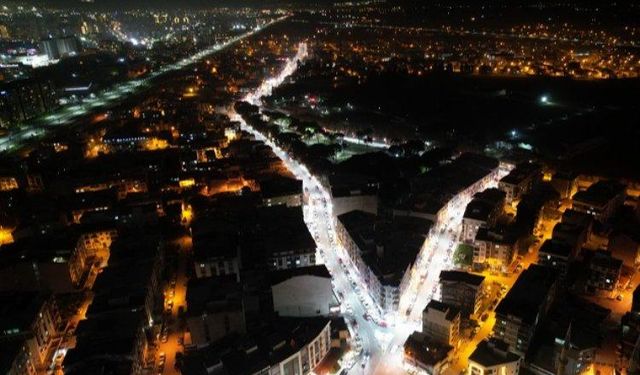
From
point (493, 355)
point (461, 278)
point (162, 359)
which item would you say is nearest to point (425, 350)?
point (493, 355)

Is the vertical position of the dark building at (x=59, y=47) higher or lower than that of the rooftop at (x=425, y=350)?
higher

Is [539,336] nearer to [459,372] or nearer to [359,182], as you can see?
[459,372]

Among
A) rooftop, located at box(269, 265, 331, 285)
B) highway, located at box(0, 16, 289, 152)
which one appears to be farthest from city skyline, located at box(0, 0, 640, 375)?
highway, located at box(0, 16, 289, 152)

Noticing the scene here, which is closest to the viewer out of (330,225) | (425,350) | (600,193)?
(425,350)

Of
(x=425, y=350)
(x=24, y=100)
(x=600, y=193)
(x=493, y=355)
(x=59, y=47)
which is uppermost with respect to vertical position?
(x=59, y=47)

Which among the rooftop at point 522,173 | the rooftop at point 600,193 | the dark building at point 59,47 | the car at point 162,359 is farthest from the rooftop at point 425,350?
the dark building at point 59,47

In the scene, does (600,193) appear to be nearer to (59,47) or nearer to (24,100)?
(24,100)

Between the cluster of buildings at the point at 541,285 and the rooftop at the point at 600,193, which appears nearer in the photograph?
the cluster of buildings at the point at 541,285

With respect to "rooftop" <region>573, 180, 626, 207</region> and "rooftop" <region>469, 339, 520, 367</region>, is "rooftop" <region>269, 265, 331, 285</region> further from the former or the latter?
"rooftop" <region>573, 180, 626, 207</region>

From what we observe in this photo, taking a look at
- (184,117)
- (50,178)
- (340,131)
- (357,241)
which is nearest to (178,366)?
(357,241)

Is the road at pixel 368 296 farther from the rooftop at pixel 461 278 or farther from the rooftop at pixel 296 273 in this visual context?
the rooftop at pixel 296 273
